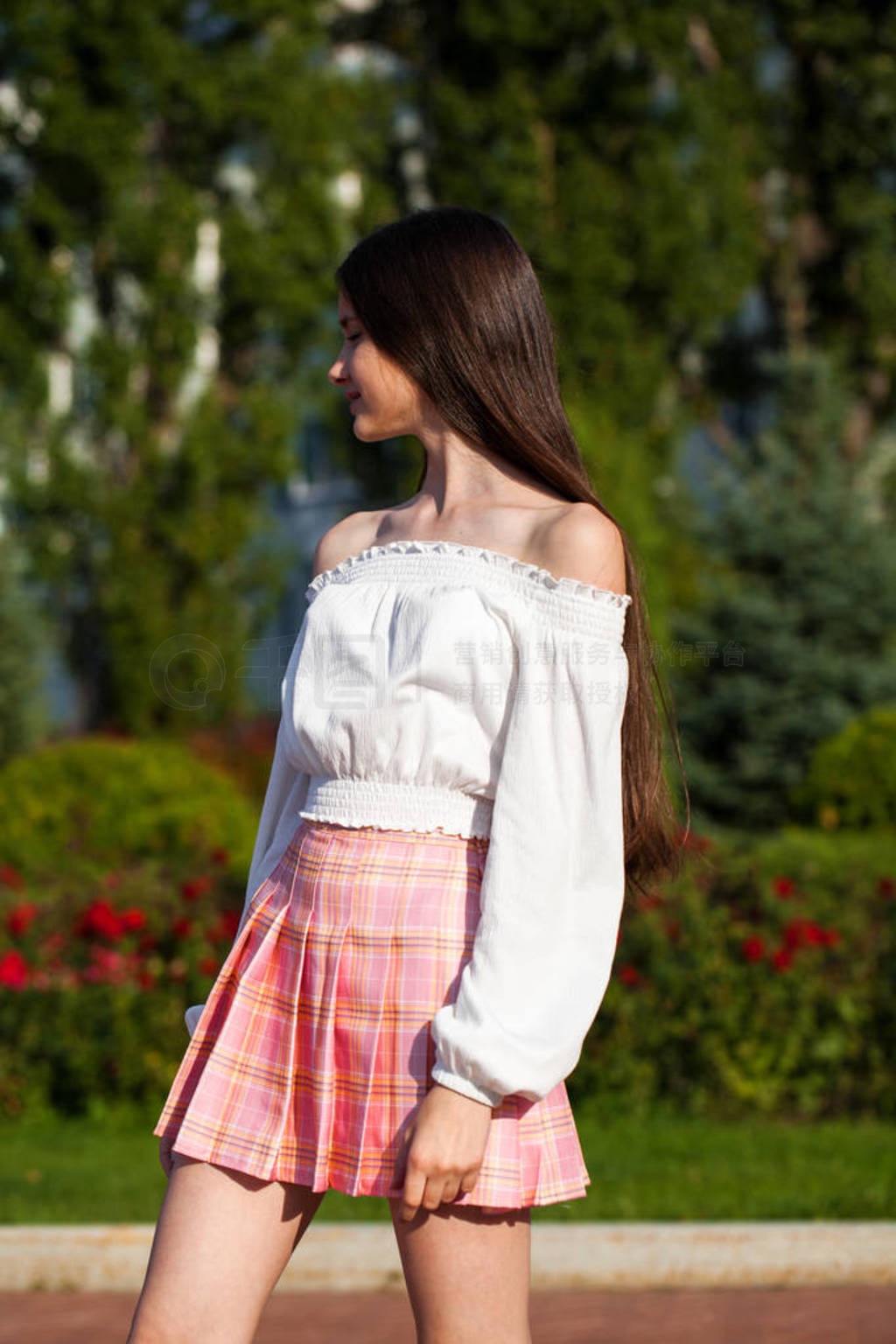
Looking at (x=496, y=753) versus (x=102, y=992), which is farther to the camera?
(x=102, y=992)

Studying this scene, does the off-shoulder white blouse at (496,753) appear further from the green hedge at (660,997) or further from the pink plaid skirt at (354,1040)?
the green hedge at (660,997)

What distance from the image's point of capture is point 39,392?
1510cm

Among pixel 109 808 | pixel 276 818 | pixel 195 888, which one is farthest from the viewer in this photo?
pixel 109 808

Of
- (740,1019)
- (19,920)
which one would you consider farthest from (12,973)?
(740,1019)

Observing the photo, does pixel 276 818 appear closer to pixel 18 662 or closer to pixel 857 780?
pixel 857 780

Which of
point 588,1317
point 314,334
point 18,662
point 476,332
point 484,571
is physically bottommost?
point 588,1317

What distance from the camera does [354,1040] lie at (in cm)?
213

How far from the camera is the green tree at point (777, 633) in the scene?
47.3 ft

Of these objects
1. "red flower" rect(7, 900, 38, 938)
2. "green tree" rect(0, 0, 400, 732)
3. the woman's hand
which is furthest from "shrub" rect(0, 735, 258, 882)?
the woman's hand

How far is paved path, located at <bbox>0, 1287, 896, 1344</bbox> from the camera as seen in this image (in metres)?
4.10

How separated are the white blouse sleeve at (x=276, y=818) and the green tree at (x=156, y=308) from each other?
12559mm

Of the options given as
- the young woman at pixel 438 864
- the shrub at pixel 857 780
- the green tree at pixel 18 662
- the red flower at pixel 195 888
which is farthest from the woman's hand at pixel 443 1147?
the green tree at pixel 18 662

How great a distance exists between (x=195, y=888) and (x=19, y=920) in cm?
76

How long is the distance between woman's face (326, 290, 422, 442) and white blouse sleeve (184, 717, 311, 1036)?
0.47m
